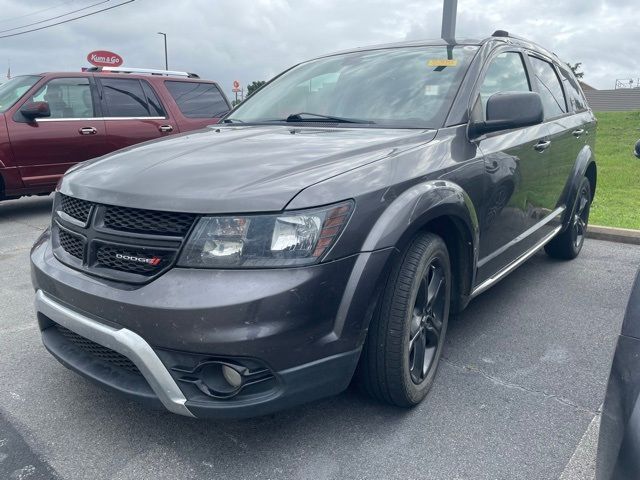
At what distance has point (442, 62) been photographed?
3072 millimetres

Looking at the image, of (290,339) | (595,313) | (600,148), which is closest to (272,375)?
(290,339)

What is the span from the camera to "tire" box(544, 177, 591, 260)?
4.60 metres

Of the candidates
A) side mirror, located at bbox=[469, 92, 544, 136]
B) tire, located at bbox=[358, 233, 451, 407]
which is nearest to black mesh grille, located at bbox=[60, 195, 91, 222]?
tire, located at bbox=[358, 233, 451, 407]

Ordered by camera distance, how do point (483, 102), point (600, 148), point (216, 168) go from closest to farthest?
point (216, 168) < point (483, 102) < point (600, 148)

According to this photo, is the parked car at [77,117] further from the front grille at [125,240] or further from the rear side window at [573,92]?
the front grille at [125,240]

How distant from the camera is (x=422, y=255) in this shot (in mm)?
2311

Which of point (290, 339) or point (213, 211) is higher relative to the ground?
point (213, 211)

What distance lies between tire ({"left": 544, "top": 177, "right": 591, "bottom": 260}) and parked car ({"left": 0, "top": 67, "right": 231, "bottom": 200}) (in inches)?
169

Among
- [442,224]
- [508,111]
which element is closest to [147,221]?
[442,224]

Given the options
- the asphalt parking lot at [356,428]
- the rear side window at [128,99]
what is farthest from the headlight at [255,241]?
the rear side window at [128,99]

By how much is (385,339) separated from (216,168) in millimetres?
961

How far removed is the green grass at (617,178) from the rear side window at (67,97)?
6229 mm

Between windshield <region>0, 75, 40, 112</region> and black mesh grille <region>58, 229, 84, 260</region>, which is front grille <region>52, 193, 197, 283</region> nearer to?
black mesh grille <region>58, 229, 84, 260</region>

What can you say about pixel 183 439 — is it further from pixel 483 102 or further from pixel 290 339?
pixel 483 102
